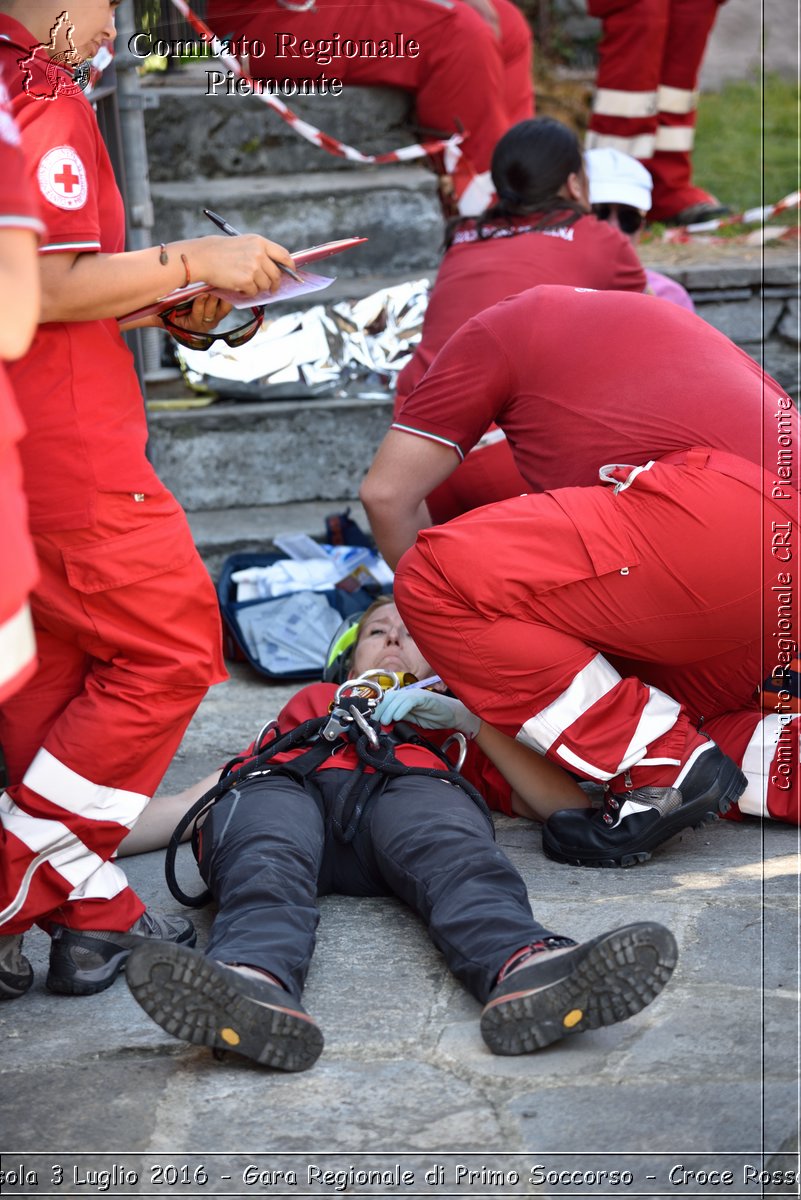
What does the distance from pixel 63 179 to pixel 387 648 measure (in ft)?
4.99

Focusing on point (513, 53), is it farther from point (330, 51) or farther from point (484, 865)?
point (484, 865)

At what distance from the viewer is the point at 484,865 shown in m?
2.38

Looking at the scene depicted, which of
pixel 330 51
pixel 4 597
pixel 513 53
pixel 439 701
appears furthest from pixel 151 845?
pixel 513 53

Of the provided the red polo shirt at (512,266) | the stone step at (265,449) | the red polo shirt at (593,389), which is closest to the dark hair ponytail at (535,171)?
the red polo shirt at (512,266)

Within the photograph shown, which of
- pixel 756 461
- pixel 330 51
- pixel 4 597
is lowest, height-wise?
pixel 756 461

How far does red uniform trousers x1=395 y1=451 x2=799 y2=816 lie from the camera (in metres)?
2.71

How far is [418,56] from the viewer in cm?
566

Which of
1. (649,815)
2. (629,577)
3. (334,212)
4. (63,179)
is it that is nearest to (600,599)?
(629,577)

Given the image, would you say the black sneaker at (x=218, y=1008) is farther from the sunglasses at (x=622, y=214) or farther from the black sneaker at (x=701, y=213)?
the black sneaker at (x=701, y=213)

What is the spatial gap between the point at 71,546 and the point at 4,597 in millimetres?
918

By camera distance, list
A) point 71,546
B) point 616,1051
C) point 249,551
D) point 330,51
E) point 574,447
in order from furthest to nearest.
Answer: point 330,51 → point 249,551 → point 574,447 → point 71,546 → point 616,1051

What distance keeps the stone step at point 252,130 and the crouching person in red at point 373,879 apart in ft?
10.1

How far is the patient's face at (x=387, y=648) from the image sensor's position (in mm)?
3246

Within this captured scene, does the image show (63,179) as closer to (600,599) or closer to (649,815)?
(600,599)
